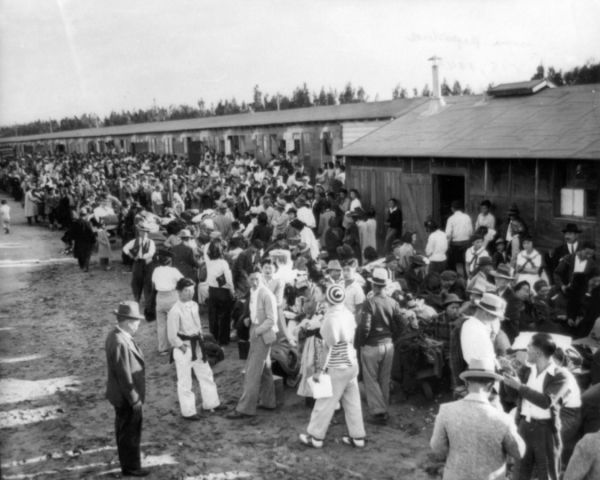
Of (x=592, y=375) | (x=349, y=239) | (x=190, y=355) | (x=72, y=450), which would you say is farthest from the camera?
(x=349, y=239)

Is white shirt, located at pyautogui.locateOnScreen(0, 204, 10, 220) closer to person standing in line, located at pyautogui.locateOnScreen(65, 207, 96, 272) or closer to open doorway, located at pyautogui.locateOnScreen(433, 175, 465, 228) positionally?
person standing in line, located at pyautogui.locateOnScreen(65, 207, 96, 272)

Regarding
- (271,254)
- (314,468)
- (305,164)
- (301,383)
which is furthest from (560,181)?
(305,164)

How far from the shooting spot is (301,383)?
7918mm

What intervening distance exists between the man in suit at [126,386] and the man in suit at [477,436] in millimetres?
3327

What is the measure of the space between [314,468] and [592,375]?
9.79 feet

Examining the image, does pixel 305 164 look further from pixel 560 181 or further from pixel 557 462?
pixel 557 462

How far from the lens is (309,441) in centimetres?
703

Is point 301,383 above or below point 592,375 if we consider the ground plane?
below

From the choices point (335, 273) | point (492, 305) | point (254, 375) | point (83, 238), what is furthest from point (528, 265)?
point (83, 238)

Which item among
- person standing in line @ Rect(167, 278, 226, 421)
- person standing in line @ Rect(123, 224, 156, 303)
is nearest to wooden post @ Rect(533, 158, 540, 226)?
person standing in line @ Rect(167, 278, 226, 421)

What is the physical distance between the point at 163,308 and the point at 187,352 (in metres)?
2.58

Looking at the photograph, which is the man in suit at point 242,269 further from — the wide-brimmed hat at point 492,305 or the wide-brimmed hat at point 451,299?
the wide-brimmed hat at point 492,305

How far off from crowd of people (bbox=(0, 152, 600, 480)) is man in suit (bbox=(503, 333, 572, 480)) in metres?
0.01

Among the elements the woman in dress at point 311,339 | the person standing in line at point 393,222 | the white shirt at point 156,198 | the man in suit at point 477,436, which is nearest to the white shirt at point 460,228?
the person standing in line at point 393,222
